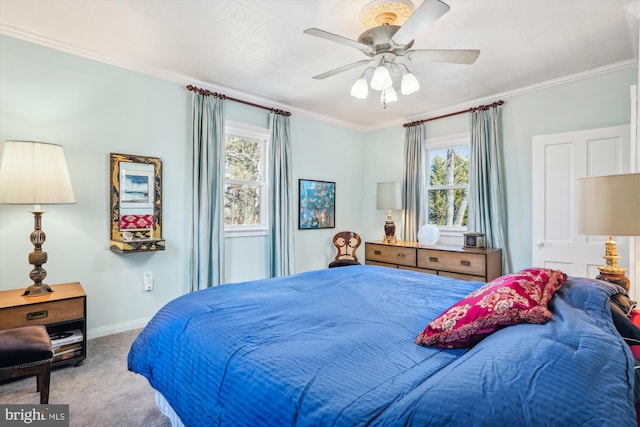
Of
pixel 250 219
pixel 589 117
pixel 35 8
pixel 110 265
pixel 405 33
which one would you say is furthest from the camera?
pixel 250 219

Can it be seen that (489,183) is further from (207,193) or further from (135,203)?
(135,203)

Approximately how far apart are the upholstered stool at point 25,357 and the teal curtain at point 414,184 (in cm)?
396

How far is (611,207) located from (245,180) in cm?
346

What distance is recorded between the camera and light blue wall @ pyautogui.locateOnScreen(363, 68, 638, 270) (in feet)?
10.3

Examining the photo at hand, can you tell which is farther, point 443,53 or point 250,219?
point 250,219

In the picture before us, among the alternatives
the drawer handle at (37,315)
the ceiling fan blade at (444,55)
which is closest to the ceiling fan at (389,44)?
the ceiling fan blade at (444,55)

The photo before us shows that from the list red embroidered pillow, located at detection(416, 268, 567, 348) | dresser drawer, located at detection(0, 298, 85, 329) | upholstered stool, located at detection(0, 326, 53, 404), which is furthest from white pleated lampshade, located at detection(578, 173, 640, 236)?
dresser drawer, located at detection(0, 298, 85, 329)

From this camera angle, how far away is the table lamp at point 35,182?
2.24 meters

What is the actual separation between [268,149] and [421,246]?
7.57 ft

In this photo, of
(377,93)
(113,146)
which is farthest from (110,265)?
(377,93)

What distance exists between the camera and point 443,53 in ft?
7.07

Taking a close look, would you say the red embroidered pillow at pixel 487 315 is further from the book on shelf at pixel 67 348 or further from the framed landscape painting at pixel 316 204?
the framed landscape painting at pixel 316 204

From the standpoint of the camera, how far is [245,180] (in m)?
4.08

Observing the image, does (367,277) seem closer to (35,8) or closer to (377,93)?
(377,93)
